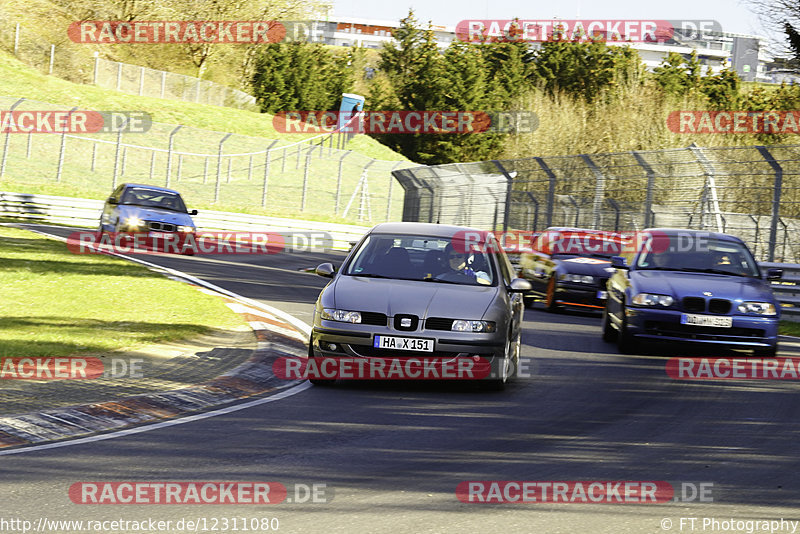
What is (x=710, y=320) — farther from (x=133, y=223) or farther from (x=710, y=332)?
(x=133, y=223)

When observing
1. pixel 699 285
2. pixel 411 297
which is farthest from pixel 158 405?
pixel 699 285

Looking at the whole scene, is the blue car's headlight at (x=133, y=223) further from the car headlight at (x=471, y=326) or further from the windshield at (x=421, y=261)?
the car headlight at (x=471, y=326)

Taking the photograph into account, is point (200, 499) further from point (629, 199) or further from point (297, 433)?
point (629, 199)

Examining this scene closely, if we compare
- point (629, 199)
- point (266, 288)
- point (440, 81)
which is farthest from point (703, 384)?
point (440, 81)

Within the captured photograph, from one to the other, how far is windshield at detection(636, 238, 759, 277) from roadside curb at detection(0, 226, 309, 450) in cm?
462

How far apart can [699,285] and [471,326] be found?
435 cm

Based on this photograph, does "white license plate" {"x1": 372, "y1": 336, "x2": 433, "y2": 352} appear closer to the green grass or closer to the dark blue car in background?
the green grass

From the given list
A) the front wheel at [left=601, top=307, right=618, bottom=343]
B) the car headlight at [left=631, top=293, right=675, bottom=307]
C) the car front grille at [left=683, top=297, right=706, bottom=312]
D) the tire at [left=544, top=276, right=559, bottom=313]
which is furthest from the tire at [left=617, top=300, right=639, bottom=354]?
the tire at [left=544, top=276, right=559, bottom=313]

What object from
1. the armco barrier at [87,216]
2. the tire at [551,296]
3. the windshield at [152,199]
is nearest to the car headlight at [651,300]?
the tire at [551,296]

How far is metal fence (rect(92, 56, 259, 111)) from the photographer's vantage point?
205ft

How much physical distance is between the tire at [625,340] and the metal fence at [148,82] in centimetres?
5321

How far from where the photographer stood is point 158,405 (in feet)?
27.8

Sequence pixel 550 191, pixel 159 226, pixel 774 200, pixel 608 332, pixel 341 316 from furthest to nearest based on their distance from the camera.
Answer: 1. pixel 550 191
2. pixel 159 226
3. pixel 774 200
4. pixel 608 332
5. pixel 341 316

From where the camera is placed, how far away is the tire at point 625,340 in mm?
13055
